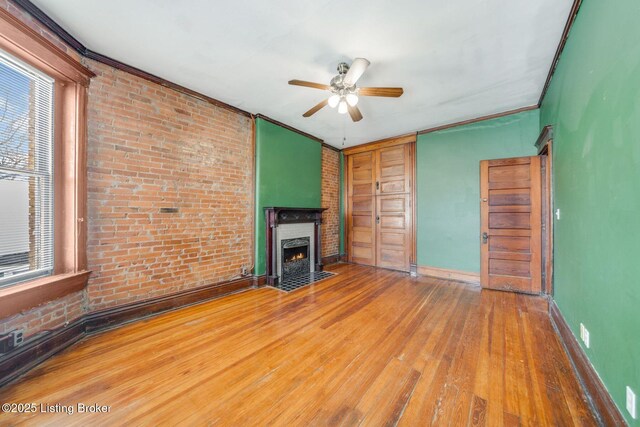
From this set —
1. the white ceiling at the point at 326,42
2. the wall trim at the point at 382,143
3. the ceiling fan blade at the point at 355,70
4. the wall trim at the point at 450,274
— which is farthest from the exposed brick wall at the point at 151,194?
the wall trim at the point at 450,274

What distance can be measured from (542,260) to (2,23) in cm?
621

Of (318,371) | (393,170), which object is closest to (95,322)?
(318,371)

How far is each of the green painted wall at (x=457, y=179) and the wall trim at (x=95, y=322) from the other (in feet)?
11.5

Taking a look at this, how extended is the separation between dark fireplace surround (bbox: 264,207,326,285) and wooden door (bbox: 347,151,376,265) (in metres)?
1.16

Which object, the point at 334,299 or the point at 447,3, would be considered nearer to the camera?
the point at 447,3

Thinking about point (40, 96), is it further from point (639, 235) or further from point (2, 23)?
point (639, 235)

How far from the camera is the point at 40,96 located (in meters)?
2.08

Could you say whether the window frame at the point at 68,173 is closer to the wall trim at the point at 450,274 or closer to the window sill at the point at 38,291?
the window sill at the point at 38,291

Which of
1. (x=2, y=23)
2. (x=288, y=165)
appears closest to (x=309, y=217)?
(x=288, y=165)

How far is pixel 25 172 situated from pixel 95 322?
154cm

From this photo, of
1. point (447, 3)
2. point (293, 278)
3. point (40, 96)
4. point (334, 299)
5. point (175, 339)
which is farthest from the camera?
point (293, 278)

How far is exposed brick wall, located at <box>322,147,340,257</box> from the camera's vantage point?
5613mm

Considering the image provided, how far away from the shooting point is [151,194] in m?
2.84

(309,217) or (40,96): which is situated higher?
(40,96)
